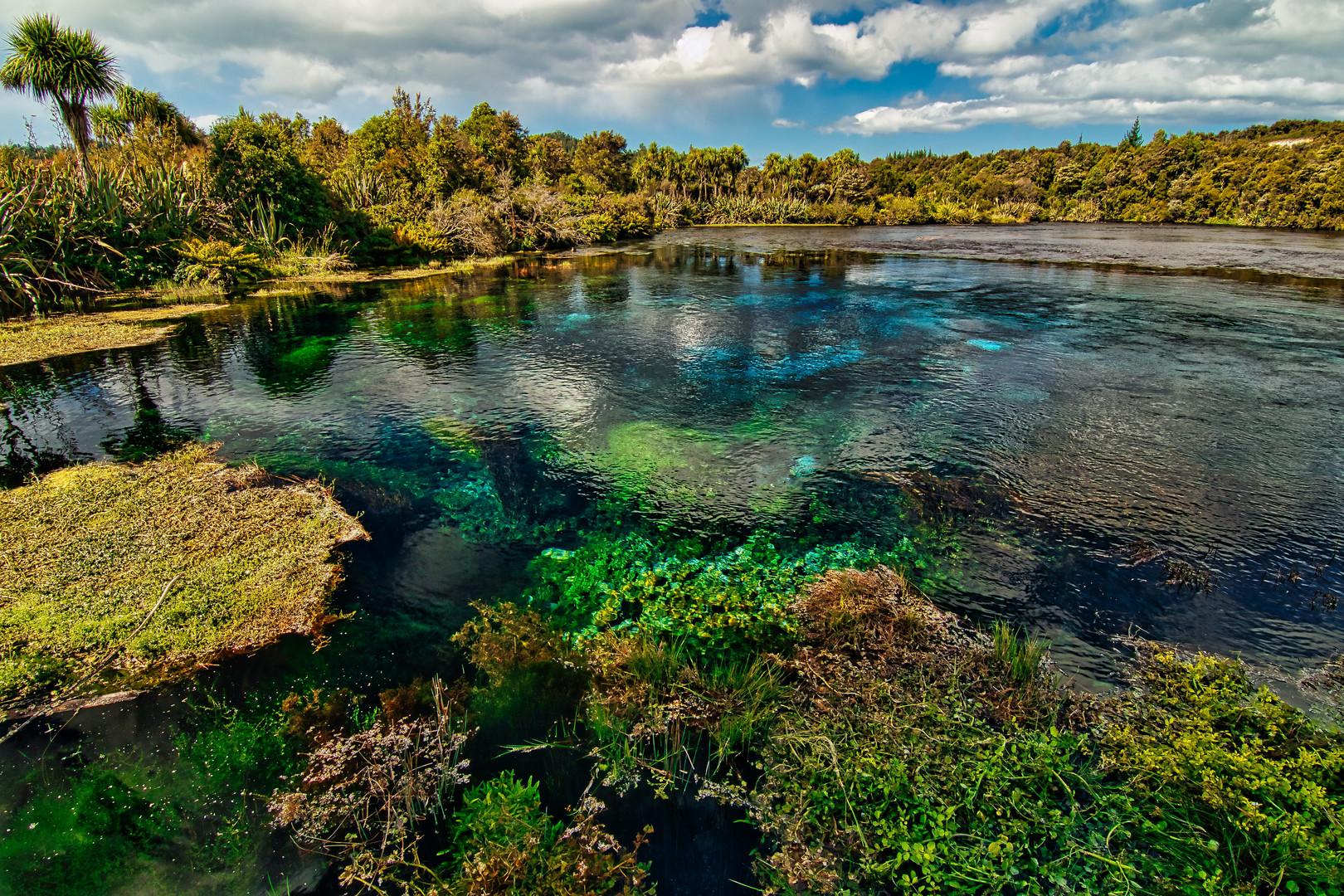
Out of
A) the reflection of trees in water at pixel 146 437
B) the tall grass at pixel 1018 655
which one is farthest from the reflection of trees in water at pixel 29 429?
the tall grass at pixel 1018 655

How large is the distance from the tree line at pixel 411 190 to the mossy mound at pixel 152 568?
14.1 m

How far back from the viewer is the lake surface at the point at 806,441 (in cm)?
585

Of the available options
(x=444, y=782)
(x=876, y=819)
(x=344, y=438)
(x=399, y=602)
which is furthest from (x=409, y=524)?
(x=876, y=819)

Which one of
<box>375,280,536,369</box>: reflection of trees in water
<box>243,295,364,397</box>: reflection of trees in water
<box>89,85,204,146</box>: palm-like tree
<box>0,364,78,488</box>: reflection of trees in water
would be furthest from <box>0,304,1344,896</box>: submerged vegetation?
<box>89,85,204,146</box>: palm-like tree

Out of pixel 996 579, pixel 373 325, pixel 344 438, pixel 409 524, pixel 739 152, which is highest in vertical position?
pixel 739 152

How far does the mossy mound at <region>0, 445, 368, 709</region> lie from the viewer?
5.02 metres

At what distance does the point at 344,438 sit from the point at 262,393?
3.63m

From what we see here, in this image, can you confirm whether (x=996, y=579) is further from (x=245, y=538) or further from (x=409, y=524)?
(x=245, y=538)

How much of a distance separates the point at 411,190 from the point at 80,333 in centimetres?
2252

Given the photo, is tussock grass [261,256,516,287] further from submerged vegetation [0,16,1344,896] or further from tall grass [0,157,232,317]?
submerged vegetation [0,16,1344,896]

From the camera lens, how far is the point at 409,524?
7.34 meters

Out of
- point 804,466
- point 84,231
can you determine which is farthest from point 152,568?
point 84,231

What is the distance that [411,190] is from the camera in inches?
1335

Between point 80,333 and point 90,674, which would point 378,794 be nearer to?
point 90,674
